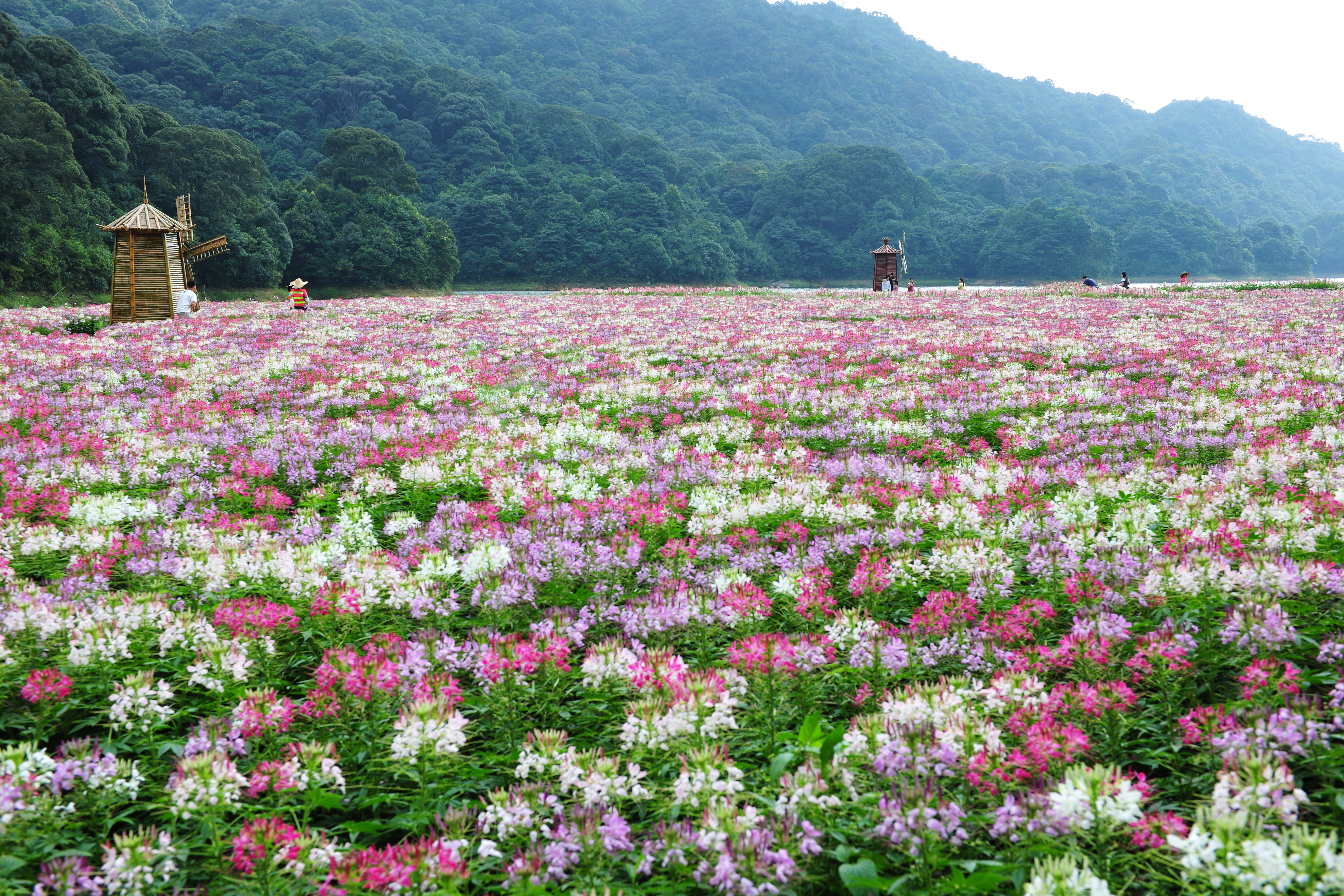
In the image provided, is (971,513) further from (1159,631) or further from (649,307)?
(649,307)

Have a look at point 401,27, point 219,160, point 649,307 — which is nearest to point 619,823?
point 649,307

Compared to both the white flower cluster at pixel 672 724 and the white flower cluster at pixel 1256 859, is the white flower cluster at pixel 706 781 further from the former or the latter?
the white flower cluster at pixel 1256 859

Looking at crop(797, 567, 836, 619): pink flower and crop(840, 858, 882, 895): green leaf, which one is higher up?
crop(797, 567, 836, 619): pink flower

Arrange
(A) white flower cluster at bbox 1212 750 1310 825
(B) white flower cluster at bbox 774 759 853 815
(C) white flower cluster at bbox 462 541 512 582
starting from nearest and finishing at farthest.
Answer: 1. (A) white flower cluster at bbox 1212 750 1310 825
2. (B) white flower cluster at bbox 774 759 853 815
3. (C) white flower cluster at bbox 462 541 512 582

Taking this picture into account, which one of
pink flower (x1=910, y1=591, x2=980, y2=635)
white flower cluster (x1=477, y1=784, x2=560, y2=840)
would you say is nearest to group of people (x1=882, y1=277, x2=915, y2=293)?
pink flower (x1=910, y1=591, x2=980, y2=635)

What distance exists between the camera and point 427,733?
11.4ft

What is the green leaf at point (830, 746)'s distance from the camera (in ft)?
10.5

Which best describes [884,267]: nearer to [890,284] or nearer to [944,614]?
[890,284]

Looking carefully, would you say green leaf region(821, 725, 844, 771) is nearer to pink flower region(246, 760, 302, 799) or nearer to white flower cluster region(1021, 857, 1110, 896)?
white flower cluster region(1021, 857, 1110, 896)

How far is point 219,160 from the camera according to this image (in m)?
55.6

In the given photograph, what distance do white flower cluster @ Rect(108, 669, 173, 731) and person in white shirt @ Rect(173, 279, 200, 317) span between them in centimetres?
2959

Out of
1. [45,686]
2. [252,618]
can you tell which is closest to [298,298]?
[252,618]

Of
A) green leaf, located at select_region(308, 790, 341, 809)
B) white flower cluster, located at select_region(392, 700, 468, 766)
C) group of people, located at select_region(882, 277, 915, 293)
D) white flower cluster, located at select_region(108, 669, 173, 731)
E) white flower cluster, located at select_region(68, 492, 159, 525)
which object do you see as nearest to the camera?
green leaf, located at select_region(308, 790, 341, 809)

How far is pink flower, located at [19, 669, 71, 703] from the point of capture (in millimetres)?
3990
